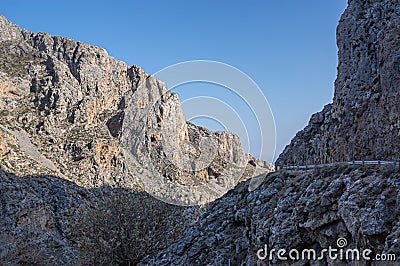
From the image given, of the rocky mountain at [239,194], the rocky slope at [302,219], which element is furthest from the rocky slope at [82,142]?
the rocky slope at [302,219]

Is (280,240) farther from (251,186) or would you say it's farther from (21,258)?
(21,258)

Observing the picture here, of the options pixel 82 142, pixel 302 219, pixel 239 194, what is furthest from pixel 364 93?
pixel 82 142

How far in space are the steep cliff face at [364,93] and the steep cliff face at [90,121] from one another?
55.5 metres

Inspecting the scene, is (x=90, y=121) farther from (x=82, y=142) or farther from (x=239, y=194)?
(x=239, y=194)

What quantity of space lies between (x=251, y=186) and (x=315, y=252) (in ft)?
34.6

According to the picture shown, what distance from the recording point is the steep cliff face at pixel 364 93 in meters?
19.2

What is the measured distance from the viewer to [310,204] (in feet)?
48.8

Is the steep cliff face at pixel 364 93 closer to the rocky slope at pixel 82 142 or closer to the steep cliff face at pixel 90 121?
the rocky slope at pixel 82 142

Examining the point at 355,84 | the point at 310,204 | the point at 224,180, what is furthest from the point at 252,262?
the point at 224,180

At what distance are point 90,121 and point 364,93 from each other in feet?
270

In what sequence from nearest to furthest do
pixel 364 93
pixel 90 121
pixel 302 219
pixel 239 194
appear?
pixel 302 219
pixel 364 93
pixel 239 194
pixel 90 121

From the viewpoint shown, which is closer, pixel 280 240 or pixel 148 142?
pixel 280 240

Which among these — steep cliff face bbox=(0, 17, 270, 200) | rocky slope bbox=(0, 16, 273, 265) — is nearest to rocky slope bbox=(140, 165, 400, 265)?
rocky slope bbox=(0, 16, 273, 265)

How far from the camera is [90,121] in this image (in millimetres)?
97250
